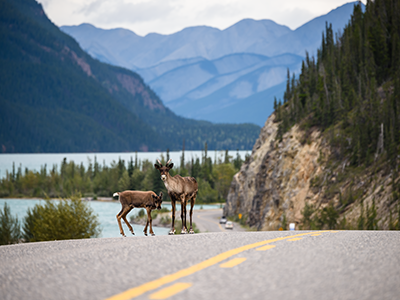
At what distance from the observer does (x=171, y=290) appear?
17.5 ft

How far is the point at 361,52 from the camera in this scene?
142ft

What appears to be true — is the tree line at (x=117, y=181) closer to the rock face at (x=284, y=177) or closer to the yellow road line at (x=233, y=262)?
the rock face at (x=284, y=177)

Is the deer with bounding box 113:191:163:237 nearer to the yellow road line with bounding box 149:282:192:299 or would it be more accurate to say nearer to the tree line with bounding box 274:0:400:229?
the yellow road line with bounding box 149:282:192:299

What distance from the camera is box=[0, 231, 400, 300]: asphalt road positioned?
5312mm

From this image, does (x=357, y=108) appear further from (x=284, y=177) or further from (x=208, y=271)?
(x=208, y=271)

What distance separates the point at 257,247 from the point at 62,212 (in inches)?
1038

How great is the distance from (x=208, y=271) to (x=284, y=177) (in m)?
42.3

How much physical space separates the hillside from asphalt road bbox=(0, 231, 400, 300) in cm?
2036

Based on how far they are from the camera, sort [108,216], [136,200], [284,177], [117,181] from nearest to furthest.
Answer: [136,200] < [284,177] < [108,216] < [117,181]

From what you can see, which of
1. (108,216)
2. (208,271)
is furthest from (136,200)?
(108,216)

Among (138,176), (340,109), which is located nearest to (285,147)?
(340,109)

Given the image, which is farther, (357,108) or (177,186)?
(357,108)

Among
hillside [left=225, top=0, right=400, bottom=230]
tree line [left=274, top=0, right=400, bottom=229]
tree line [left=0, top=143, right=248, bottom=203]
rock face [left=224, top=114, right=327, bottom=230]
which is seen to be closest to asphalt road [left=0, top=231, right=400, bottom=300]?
hillside [left=225, top=0, right=400, bottom=230]

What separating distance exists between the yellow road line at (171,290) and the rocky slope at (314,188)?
2367cm
